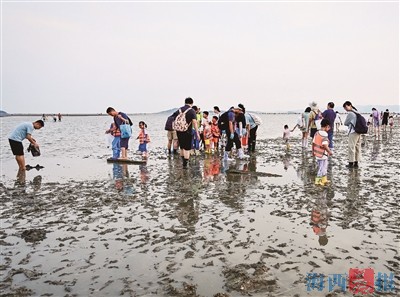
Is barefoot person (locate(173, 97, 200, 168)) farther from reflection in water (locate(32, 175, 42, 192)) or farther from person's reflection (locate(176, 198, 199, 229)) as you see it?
reflection in water (locate(32, 175, 42, 192))

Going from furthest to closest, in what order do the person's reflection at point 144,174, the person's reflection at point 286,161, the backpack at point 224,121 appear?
the backpack at point 224,121 < the person's reflection at point 286,161 < the person's reflection at point 144,174

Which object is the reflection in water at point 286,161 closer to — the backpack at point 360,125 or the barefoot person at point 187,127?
the backpack at point 360,125

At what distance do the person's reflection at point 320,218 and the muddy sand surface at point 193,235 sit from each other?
0.02 metres

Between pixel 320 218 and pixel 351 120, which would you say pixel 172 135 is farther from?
pixel 320 218

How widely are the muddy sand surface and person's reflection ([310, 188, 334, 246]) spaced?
2cm

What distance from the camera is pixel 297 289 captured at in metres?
3.42

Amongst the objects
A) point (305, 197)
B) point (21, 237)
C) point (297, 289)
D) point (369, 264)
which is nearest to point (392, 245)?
point (369, 264)

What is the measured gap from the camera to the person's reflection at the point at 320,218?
4.79m

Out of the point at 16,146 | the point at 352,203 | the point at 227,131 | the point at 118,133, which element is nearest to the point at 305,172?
the point at 227,131

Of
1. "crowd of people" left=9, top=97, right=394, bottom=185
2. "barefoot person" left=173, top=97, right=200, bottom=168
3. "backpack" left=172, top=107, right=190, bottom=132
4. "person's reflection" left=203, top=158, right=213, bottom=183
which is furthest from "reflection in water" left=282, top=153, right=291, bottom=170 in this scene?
"backpack" left=172, top=107, right=190, bottom=132

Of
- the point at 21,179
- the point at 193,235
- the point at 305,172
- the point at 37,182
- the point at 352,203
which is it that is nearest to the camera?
the point at 193,235

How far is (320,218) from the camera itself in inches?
220

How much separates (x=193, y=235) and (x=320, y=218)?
7.39ft

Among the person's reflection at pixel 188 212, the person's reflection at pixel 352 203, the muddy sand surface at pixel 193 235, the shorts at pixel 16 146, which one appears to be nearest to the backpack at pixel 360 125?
the muddy sand surface at pixel 193 235
